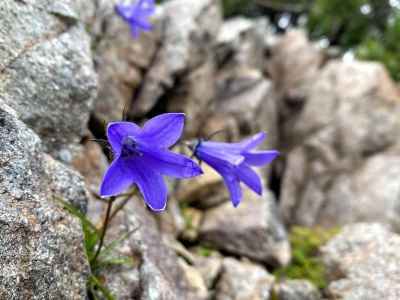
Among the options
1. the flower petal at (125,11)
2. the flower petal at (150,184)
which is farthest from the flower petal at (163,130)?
the flower petal at (125,11)

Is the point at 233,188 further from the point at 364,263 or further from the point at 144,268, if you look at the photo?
the point at 364,263

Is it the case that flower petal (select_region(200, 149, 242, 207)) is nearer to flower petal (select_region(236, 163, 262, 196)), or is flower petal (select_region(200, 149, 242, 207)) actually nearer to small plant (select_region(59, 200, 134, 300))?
flower petal (select_region(236, 163, 262, 196))

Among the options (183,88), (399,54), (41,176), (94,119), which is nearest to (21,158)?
(41,176)

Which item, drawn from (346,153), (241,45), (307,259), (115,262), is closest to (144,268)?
(115,262)

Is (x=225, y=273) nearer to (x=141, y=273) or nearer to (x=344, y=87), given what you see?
(x=141, y=273)

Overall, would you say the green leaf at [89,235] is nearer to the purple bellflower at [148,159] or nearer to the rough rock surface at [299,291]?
the purple bellflower at [148,159]

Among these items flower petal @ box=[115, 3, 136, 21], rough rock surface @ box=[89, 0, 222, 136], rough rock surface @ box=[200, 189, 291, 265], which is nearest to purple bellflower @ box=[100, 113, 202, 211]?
rough rock surface @ box=[89, 0, 222, 136]
